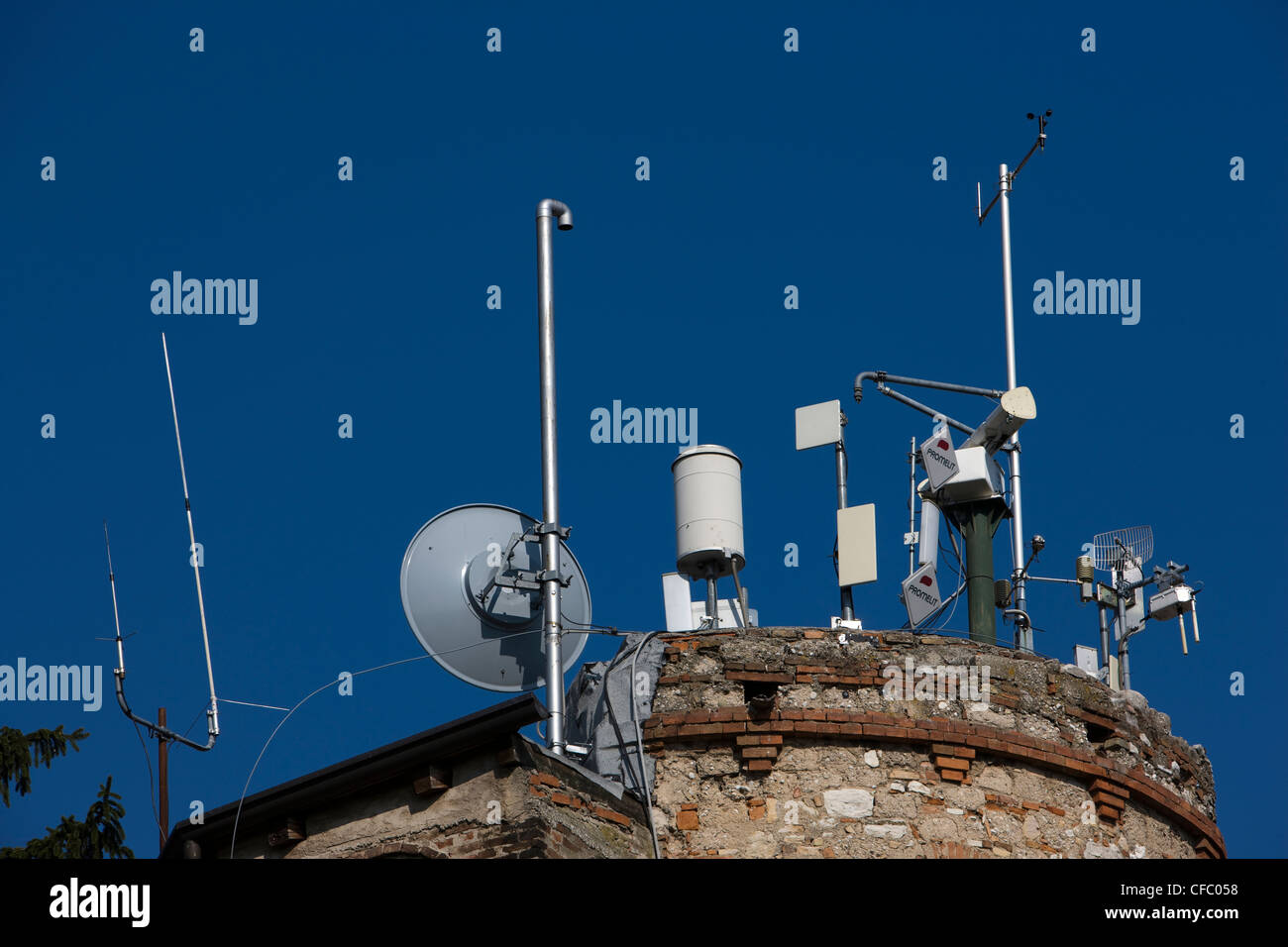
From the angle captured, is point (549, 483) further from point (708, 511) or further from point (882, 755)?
point (882, 755)

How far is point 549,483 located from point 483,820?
3.29 metres

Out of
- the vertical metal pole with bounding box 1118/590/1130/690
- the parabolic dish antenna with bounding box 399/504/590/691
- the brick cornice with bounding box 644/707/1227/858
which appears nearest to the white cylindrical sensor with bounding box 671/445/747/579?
the parabolic dish antenna with bounding box 399/504/590/691

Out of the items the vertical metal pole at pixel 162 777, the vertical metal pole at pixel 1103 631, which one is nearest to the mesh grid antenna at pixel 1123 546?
the vertical metal pole at pixel 1103 631

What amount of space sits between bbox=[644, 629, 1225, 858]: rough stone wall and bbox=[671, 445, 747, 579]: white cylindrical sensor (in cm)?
128

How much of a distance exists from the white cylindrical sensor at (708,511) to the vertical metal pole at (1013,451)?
10.5 ft

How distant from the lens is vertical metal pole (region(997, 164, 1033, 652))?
1828 centimetres

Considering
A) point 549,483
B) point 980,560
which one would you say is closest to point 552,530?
point 549,483

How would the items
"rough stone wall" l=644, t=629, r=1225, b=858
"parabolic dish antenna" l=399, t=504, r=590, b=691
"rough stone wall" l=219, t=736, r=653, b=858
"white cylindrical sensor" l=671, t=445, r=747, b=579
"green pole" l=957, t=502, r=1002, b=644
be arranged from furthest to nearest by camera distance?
"green pole" l=957, t=502, r=1002, b=644 → "white cylindrical sensor" l=671, t=445, r=747, b=579 → "parabolic dish antenna" l=399, t=504, r=590, b=691 → "rough stone wall" l=644, t=629, r=1225, b=858 → "rough stone wall" l=219, t=736, r=653, b=858

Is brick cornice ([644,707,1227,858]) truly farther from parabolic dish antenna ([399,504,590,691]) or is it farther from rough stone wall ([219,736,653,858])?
parabolic dish antenna ([399,504,590,691])

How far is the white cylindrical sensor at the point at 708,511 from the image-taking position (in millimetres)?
16000

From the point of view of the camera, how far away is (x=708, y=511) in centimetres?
1603

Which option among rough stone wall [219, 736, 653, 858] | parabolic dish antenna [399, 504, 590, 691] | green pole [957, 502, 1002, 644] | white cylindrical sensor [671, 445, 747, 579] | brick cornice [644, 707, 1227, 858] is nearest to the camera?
rough stone wall [219, 736, 653, 858]
